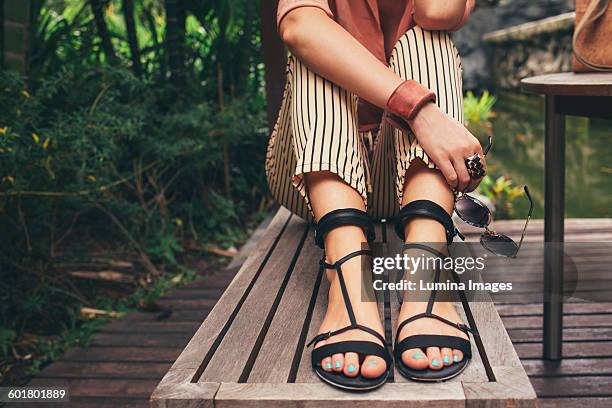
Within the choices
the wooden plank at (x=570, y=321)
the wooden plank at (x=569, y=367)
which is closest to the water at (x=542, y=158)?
the wooden plank at (x=570, y=321)

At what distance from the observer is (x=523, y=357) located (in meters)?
1.98

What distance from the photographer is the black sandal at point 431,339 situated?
1.06 m

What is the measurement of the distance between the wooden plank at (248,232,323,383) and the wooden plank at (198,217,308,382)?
0.02 metres

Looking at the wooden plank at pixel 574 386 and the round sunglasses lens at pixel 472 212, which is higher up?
the round sunglasses lens at pixel 472 212

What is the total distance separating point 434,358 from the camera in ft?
3.50

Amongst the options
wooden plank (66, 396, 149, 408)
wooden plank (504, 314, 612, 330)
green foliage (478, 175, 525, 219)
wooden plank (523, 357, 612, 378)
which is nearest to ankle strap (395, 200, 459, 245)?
wooden plank (523, 357, 612, 378)

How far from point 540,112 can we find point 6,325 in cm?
603

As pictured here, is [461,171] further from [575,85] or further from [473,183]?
[575,85]

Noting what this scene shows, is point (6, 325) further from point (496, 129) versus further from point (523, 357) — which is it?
point (496, 129)

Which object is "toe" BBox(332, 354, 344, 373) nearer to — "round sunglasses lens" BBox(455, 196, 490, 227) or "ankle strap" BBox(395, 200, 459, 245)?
"ankle strap" BBox(395, 200, 459, 245)

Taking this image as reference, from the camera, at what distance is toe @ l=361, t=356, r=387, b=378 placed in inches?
40.8

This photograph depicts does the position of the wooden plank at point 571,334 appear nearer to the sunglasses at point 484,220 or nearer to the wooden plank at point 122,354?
the sunglasses at point 484,220

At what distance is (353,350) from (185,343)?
120 centimetres

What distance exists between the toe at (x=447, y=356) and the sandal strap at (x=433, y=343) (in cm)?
1
